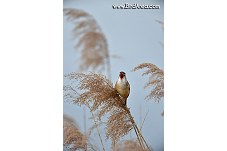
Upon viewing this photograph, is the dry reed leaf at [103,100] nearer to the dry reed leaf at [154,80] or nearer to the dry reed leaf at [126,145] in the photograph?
the dry reed leaf at [126,145]

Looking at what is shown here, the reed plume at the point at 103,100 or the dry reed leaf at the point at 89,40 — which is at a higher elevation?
the dry reed leaf at the point at 89,40

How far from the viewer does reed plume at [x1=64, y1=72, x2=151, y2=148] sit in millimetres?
2371

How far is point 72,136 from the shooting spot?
7.86 feet

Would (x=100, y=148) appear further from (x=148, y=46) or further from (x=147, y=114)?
(x=148, y=46)

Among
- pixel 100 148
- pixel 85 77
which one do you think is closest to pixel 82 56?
pixel 85 77

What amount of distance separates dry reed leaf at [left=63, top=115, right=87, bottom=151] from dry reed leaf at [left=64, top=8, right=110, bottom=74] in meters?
0.29

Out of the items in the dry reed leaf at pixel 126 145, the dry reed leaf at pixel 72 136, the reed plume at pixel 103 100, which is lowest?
the dry reed leaf at pixel 126 145

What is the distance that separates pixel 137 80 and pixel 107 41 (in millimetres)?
255

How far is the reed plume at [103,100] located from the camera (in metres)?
2.37

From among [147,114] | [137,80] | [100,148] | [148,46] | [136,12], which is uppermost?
[136,12]

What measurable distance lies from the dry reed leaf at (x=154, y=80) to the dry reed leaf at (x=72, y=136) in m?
0.40

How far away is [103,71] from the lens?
237cm

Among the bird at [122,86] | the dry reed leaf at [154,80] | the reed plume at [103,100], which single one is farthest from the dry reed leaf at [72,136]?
the dry reed leaf at [154,80]

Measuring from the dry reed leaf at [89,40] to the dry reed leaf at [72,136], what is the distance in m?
0.29
